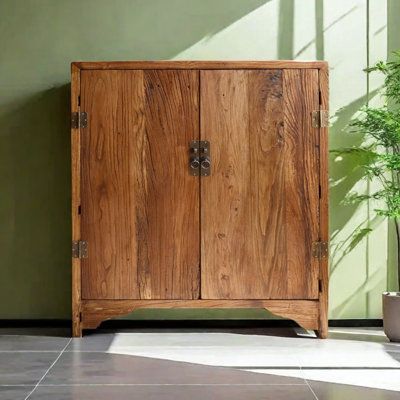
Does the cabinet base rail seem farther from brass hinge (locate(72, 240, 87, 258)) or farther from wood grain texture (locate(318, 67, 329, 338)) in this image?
brass hinge (locate(72, 240, 87, 258))

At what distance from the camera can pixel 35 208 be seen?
4.92 metres

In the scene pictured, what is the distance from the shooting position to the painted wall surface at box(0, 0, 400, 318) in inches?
194

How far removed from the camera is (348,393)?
10.6 ft

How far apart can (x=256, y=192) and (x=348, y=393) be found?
153cm

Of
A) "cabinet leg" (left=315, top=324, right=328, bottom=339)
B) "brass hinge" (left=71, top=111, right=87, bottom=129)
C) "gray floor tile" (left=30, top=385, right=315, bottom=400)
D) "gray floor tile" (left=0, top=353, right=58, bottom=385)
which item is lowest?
"gray floor tile" (left=30, top=385, right=315, bottom=400)

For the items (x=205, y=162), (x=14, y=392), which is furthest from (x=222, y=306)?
(x=14, y=392)

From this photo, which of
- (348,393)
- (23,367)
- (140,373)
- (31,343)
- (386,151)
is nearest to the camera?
(348,393)

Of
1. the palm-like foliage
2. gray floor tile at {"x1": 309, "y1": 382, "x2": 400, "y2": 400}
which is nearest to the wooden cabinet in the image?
the palm-like foliage

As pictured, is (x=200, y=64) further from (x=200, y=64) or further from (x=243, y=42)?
(x=243, y=42)

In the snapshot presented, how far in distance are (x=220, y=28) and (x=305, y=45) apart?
21.5 inches

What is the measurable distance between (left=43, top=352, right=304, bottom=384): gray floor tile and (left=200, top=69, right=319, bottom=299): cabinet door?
79 cm

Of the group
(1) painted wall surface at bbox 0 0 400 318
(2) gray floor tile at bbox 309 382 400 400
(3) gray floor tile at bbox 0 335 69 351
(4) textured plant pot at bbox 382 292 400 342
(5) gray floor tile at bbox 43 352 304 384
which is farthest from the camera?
(1) painted wall surface at bbox 0 0 400 318

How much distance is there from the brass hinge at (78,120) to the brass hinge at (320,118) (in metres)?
1.30

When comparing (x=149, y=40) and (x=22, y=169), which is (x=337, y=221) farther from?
(x=22, y=169)
